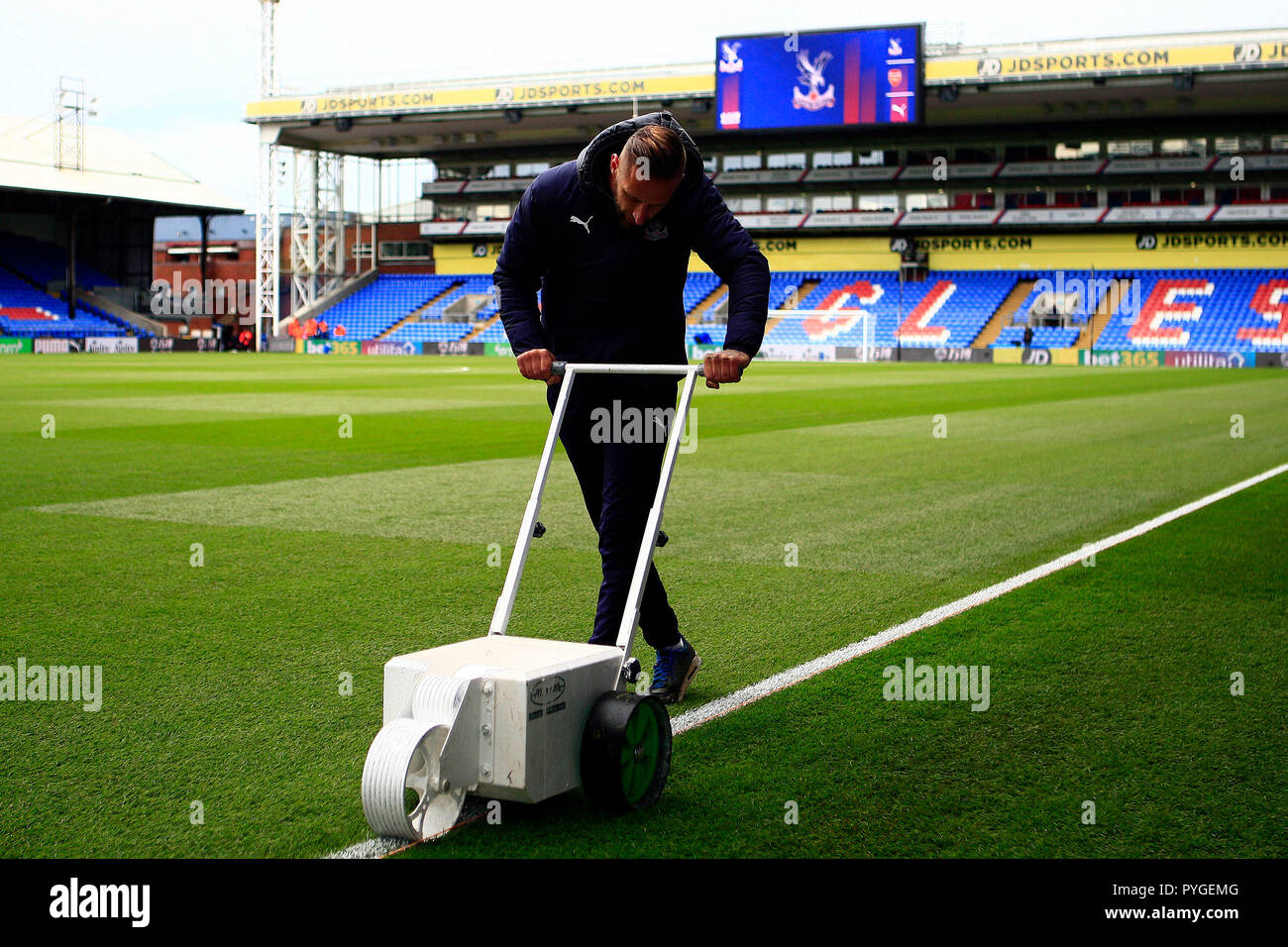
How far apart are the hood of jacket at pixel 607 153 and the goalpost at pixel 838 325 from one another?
46.6m

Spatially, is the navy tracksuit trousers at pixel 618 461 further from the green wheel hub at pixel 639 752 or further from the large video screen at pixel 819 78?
the large video screen at pixel 819 78

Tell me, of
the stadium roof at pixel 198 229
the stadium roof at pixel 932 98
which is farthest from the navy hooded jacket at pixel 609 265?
the stadium roof at pixel 198 229

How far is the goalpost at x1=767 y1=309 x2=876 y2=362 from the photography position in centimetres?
5084

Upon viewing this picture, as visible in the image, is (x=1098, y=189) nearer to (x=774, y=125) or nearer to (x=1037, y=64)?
(x=1037, y=64)

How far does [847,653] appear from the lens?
5.23 m

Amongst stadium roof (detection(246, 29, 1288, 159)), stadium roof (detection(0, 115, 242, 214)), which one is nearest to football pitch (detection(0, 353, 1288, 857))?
stadium roof (detection(246, 29, 1288, 159))

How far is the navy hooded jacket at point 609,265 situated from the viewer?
13.3ft

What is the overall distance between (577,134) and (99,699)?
59350 millimetres

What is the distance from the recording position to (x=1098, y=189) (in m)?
54.6

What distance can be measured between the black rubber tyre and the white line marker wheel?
36cm

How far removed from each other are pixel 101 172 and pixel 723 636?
2370 inches

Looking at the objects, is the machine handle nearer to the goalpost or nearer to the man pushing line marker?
the man pushing line marker

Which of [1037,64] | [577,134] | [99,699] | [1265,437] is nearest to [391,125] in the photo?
[577,134]
